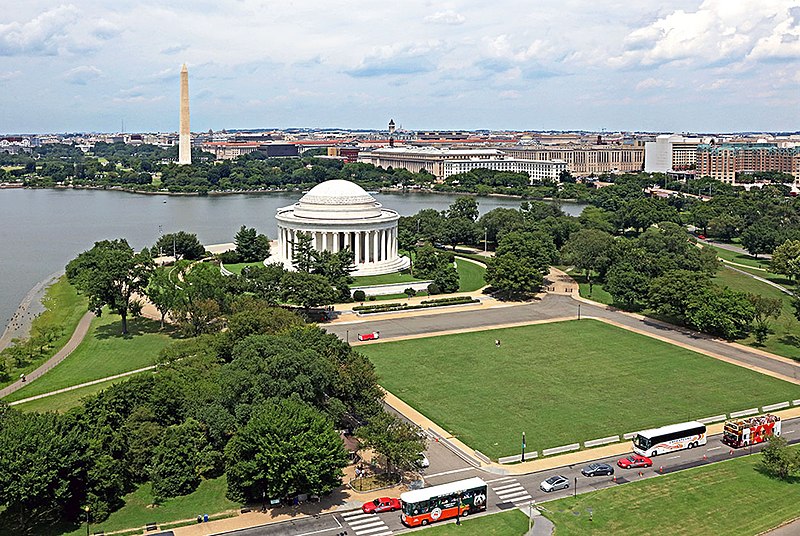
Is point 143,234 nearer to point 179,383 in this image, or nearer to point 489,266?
point 489,266

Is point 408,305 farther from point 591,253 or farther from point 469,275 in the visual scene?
point 591,253

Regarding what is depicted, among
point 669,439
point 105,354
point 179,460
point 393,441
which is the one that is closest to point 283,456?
point 393,441

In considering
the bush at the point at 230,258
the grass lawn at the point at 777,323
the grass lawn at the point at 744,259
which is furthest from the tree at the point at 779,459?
the bush at the point at 230,258

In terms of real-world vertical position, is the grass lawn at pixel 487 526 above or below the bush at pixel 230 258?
below

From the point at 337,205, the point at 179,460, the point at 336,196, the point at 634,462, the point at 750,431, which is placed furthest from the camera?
the point at 336,196

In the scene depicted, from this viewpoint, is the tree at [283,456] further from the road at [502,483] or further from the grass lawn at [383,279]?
the grass lawn at [383,279]
